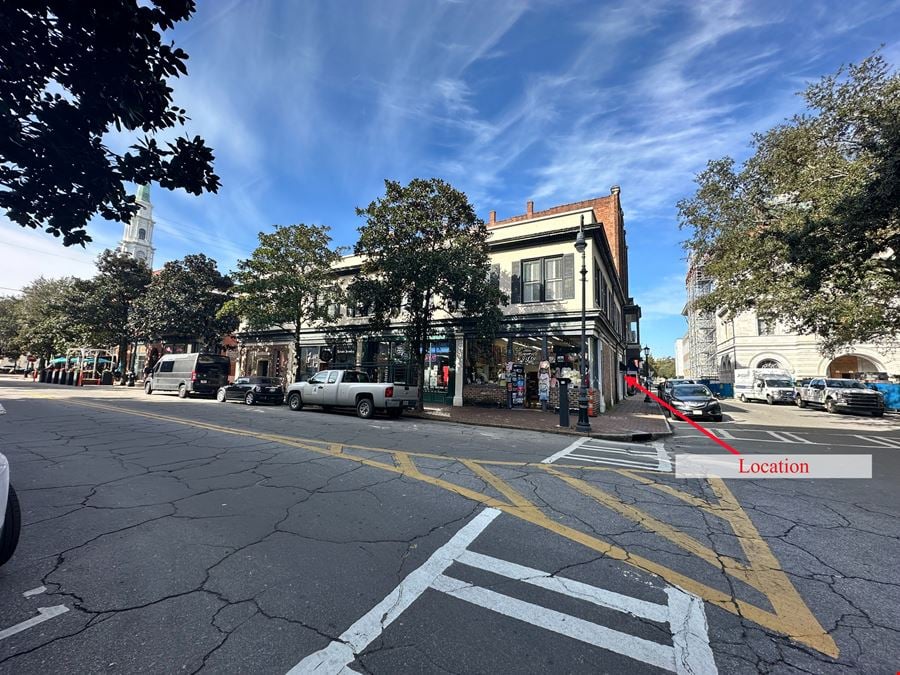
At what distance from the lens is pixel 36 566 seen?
3.27 metres

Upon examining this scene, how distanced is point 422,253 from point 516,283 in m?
6.24

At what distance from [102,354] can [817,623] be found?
48.3 m

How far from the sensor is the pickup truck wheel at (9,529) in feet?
9.68

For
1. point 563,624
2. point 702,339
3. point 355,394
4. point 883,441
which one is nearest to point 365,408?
point 355,394

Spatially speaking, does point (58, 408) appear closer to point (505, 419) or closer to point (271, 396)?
point (271, 396)

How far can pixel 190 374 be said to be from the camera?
23.3m

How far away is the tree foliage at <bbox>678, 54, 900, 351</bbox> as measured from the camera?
34.1 feet

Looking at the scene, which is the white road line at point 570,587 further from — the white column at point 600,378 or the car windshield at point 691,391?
the car windshield at point 691,391

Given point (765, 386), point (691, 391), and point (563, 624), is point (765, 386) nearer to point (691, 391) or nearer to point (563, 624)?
point (691, 391)

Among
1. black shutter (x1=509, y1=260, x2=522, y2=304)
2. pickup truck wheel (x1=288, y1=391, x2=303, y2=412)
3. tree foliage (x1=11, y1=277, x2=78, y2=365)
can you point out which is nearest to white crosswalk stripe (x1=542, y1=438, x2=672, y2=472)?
black shutter (x1=509, y1=260, x2=522, y2=304)

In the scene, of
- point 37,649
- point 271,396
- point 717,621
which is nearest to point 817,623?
point 717,621

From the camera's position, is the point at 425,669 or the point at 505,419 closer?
the point at 425,669

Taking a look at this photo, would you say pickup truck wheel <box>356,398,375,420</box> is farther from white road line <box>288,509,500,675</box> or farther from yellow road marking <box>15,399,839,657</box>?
white road line <box>288,509,500,675</box>

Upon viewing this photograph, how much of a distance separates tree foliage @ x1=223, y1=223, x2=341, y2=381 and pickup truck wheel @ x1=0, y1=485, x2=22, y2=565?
18.6 m
